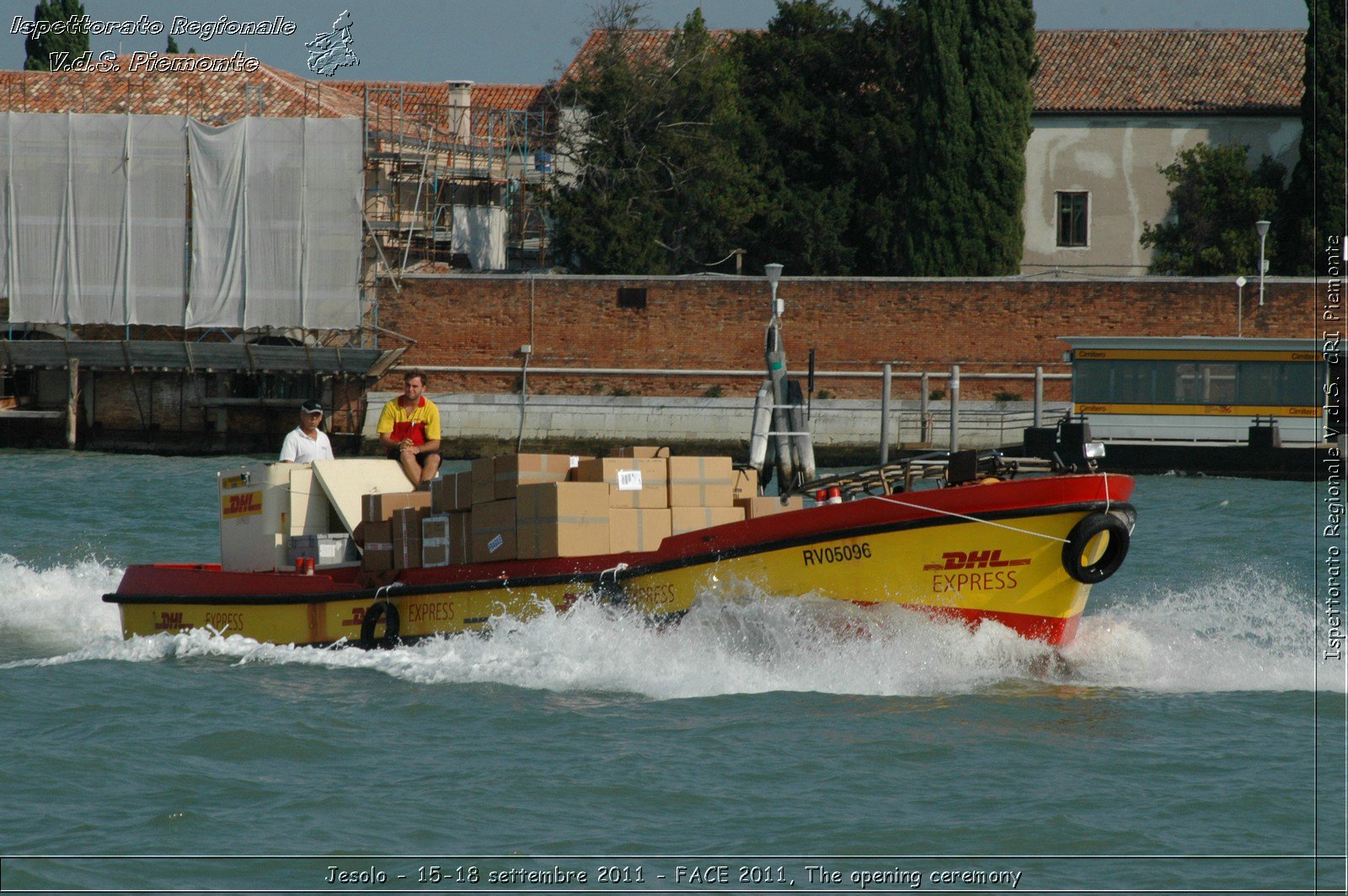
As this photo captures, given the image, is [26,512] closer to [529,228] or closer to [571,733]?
[571,733]

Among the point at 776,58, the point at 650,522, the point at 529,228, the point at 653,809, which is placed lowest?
the point at 653,809

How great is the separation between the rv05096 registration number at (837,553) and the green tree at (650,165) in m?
28.6

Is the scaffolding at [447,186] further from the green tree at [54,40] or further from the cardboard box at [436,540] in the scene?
the cardboard box at [436,540]

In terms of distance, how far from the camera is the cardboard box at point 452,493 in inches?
415

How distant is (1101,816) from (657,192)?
108 feet

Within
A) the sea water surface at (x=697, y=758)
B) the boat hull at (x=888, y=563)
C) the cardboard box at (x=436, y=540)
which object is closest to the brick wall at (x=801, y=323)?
the sea water surface at (x=697, y=758)

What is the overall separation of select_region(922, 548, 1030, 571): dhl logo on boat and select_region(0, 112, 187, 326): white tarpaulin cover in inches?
1207

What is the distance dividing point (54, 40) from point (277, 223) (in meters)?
25.0

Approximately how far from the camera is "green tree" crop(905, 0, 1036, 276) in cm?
3609

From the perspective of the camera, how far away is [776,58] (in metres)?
41.5

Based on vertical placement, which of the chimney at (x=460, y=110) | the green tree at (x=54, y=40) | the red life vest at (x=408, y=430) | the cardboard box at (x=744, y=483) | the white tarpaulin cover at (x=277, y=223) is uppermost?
the green tree at (x=54, y=40)

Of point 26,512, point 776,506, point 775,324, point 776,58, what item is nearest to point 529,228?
point 776,58

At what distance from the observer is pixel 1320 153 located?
36219 millimetres

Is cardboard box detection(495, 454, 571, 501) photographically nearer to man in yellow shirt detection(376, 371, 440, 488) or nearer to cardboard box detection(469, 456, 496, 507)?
cardboard box detection(469, 456, 496, 507)
